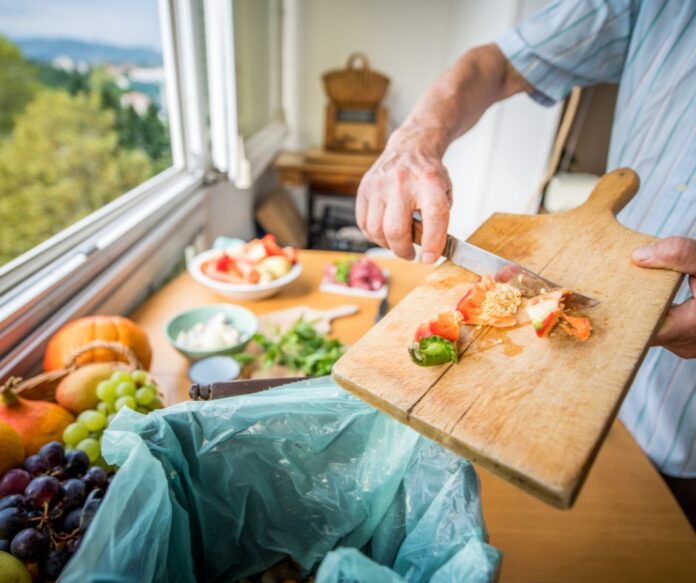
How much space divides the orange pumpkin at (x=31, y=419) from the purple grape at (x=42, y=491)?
116mm

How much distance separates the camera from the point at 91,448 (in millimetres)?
627

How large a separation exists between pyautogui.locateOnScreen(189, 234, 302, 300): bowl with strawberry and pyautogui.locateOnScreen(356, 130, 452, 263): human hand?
517mm

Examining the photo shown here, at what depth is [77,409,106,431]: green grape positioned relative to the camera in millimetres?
660

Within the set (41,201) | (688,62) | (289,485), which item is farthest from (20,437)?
(688,62)

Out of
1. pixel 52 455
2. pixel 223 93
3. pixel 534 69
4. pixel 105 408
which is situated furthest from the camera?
pixel 223 93

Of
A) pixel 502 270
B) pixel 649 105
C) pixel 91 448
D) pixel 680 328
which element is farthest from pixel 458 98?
pixel 91 448

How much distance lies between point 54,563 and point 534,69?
1286 mm

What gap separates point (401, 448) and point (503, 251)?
1.22 ft

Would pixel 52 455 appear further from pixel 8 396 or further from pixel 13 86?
pixel 13 86

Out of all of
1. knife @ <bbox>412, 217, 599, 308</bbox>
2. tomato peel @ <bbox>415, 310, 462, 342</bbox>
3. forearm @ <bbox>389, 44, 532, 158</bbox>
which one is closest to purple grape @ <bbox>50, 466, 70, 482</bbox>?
tomato peel @ <bbox>415, 310, 462, 342</bbox>

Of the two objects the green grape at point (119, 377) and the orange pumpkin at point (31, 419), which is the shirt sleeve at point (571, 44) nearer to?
the green grape at point (119, 377)

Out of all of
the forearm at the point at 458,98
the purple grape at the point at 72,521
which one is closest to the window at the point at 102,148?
the purple grape at the point at 72,521

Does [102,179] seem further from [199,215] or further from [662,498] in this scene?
[662,498]

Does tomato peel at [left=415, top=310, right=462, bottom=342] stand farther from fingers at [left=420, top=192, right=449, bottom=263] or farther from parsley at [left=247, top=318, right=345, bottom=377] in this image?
parsley at [left=247, top=318, right=345, bottom=377]
